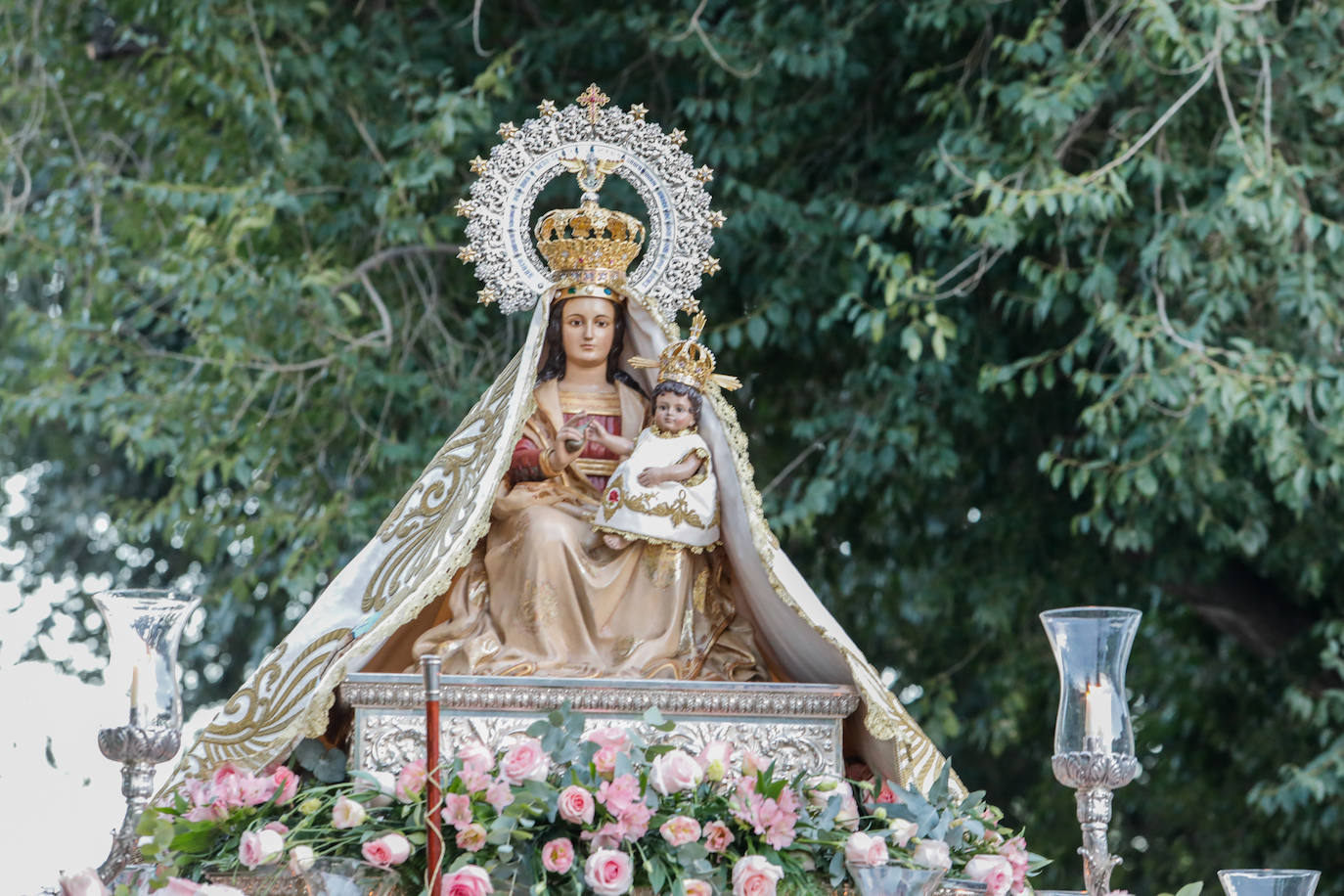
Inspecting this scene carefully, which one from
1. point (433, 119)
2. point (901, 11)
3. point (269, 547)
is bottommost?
point (269, 547)

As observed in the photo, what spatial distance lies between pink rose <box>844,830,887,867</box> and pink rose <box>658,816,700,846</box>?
0.92ft

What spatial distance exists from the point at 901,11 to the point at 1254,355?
192 cm

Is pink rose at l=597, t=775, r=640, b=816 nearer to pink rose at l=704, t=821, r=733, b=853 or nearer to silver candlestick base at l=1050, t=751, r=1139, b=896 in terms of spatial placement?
pink rose at l=704, t=821, r=733, b=853

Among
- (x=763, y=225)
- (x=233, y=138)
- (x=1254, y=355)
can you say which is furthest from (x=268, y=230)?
(x=1254, y=355)

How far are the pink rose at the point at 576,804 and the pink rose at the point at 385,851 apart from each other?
29 centimetres

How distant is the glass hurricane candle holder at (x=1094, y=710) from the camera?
4125 mm

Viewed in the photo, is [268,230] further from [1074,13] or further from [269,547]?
[1074,13]

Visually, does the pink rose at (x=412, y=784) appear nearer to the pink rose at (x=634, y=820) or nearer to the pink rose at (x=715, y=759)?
the pink rose at (x=634, y=820)

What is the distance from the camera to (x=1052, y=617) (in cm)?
419

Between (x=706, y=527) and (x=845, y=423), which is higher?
(x=845, y=423)

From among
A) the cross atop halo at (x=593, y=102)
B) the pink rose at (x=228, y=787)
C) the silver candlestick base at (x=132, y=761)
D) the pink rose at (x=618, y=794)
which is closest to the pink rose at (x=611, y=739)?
the pink rose at (x=618, y=794)

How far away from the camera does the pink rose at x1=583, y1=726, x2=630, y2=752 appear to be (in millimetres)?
4098

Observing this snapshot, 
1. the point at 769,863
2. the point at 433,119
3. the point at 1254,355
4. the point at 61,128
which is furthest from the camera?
the point at 61,128

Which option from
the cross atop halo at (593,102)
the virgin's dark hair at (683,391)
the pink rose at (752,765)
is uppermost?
the cross atop halo at (593,102)
